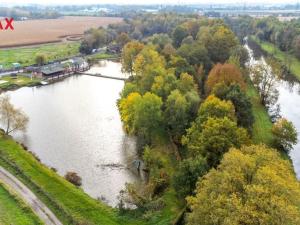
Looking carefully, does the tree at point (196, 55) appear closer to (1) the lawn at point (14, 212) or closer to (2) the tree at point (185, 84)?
(2) the tree at point (185, 84)

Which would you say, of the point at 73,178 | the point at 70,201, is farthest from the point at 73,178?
the point at 70,201

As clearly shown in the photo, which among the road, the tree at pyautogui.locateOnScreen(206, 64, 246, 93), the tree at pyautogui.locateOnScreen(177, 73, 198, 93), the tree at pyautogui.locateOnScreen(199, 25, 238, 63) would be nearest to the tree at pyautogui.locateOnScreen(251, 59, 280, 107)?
the tree at pyautogui.locateOnScreen(206, 64, 246, 93)

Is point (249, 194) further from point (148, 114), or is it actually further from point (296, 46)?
point (296, 46)

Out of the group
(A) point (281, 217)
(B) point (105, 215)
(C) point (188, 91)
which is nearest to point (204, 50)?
(C) point (188, 91)

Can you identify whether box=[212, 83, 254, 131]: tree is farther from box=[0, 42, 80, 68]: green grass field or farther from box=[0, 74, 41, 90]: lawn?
box=[0, 42, 80, 68]: green grass field

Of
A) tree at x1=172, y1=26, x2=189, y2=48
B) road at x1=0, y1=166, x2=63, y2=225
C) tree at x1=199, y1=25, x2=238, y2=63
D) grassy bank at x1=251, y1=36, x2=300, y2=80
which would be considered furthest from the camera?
tree at x1=172, y1=26, x2=189, y2=48
